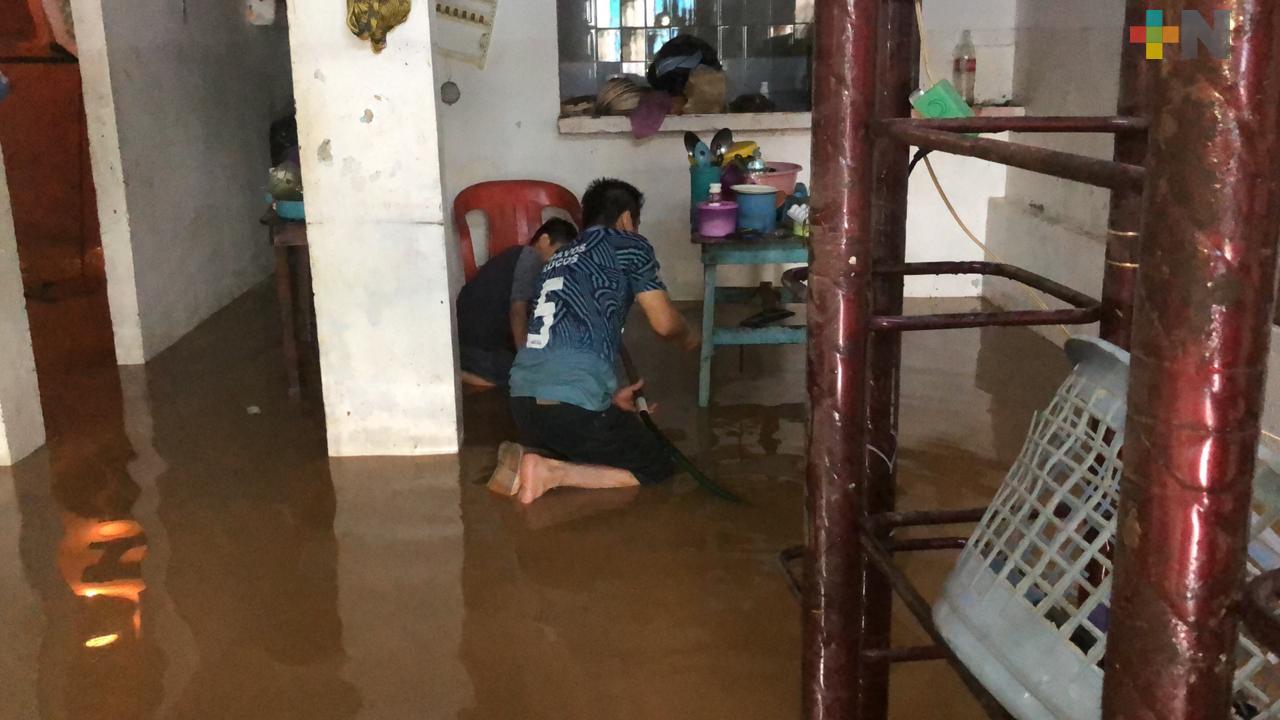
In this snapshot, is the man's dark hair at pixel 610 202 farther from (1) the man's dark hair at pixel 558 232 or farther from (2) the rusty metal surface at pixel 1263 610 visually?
(2) the rusty metal surface at pixel 1263 610

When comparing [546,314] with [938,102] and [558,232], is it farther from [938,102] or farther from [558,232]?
[938,102]

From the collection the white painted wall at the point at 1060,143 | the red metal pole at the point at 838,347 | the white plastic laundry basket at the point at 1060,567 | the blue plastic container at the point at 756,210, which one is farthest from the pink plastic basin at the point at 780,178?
the white plastic laundry basket at the point at 1060,567

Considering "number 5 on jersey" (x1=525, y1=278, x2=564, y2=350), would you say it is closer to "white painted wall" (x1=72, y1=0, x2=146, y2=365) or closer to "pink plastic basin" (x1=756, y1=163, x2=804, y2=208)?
"pink plastic basin" (x1=756, y1=163, x2=804, y2=208)

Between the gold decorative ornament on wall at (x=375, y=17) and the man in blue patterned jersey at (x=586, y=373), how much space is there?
2.72ft

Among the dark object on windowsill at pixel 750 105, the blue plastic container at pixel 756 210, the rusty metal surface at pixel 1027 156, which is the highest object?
the dark object on windowsill at pixel 750 105

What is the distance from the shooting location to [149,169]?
4812mm

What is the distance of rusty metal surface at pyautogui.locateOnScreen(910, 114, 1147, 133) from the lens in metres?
1.11

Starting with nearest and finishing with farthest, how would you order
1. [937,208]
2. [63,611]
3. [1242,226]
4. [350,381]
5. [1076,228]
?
[1242,226] → [63,611] → [350,381] → [1076,228] → [937,208]

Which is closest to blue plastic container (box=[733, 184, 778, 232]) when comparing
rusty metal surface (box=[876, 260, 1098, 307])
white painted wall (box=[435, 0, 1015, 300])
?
white painted wall (box=[435, 0, 1015, 300])

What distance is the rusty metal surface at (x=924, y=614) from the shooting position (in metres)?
1.04

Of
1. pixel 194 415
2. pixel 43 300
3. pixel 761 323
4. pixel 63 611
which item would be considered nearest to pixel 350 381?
pixel 194 415

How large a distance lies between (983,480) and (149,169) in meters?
3.85

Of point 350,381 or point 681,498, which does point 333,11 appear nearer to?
point 350,381

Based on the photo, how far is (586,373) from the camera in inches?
123
